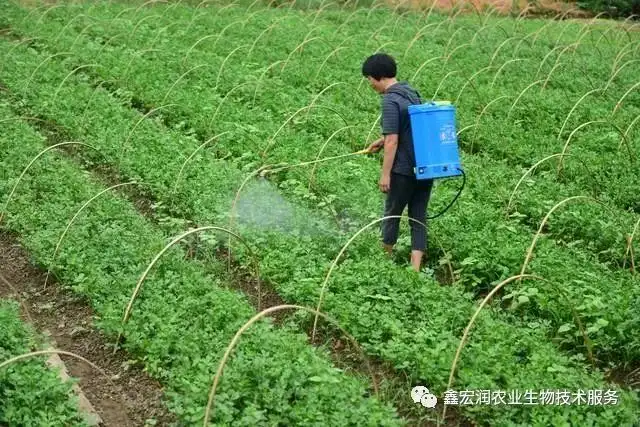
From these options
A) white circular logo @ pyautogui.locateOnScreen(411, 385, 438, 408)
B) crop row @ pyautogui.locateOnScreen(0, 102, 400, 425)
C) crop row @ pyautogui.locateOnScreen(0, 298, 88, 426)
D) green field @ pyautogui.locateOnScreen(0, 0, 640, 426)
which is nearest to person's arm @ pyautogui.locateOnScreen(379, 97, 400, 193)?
green field @ pyautogui.locateOnScreen(0, 0, 640, 426)

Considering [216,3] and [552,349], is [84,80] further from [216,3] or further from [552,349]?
[552,349]

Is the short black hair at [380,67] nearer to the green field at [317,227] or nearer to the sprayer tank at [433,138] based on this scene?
the sprayer tank at [433,138]

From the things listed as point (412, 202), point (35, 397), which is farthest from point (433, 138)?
point (35, 397)

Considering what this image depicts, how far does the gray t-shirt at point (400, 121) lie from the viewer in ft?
21.4

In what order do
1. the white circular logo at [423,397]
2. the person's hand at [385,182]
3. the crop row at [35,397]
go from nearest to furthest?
the crop row at [35,397], the white circular logo at [423,397], the person's hand at [385,182]

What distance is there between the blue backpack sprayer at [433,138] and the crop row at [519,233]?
918 millimetres

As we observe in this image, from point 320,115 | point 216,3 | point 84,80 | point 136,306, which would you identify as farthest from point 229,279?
point 216,3

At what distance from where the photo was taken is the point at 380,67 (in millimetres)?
6457

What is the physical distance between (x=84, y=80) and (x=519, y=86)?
6.02 meters

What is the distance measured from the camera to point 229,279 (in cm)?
701

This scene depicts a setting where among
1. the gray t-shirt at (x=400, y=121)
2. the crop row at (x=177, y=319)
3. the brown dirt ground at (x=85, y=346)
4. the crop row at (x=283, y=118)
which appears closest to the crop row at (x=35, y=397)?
the crop row at (x=177, y=319)

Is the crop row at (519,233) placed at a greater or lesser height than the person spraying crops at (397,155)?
lesser

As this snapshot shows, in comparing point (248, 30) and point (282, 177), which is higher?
point (248, 30)

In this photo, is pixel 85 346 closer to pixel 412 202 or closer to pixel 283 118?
pixel 412 202
